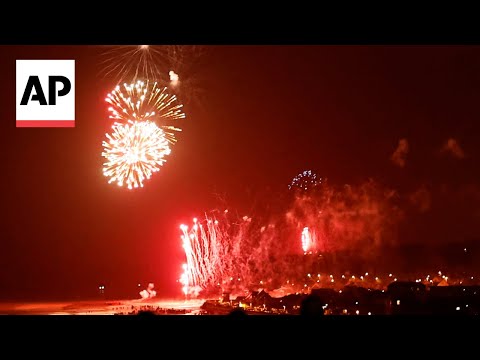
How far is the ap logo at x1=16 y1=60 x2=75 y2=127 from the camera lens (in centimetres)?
557

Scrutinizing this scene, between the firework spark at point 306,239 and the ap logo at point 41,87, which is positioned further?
the firework spark at point 306,239

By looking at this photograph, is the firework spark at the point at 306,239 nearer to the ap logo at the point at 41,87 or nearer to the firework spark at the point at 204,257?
the firework spark at the point at 204,257

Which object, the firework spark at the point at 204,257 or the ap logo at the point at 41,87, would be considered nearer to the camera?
the ap logo at the point at 41,87

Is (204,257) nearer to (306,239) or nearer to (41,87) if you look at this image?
(306,239)

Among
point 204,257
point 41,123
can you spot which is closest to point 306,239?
point 204,257

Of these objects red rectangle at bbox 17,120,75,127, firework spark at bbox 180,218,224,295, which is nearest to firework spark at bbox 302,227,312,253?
firework spark at bbox 180,218,224,295

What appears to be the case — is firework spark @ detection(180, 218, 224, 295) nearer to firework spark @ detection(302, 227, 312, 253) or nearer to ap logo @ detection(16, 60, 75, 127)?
firework spark @ detection(302, 227, 312, 253)

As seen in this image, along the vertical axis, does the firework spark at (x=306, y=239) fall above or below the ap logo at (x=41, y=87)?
below

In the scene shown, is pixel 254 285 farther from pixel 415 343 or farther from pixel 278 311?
pixel 415 343

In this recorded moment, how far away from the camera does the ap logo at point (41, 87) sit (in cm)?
557

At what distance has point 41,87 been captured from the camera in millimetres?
5551

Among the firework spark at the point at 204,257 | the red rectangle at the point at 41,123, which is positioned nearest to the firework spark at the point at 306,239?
the firework spark at the point at 204,257
